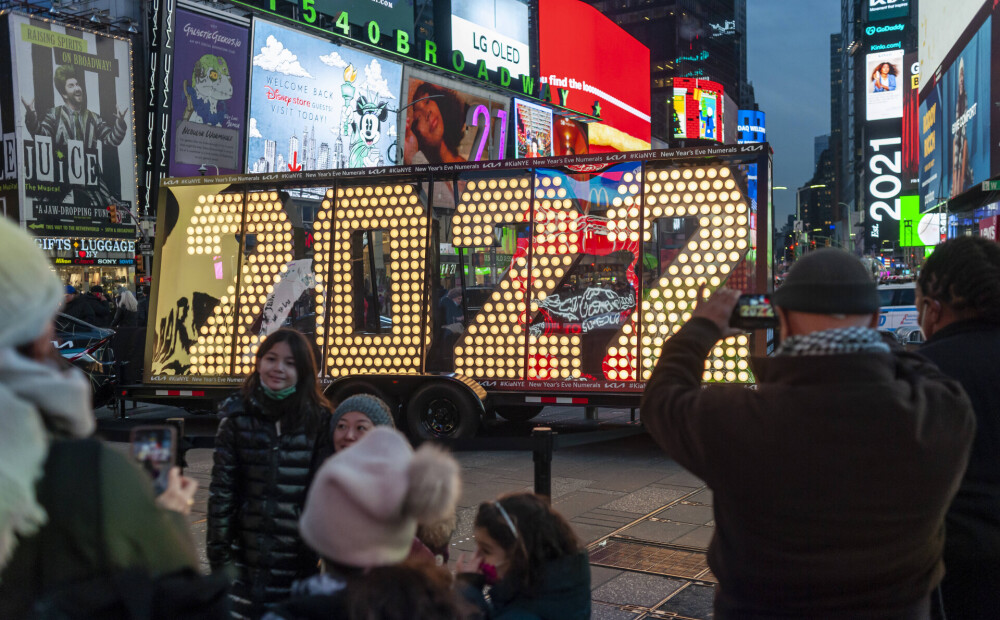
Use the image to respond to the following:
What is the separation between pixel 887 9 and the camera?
93.1 metres

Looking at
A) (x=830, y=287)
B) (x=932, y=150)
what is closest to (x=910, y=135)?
(x=932, y=150)

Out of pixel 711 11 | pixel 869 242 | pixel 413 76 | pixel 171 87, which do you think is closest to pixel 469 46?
pixel 413 76

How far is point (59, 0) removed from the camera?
1399 inches

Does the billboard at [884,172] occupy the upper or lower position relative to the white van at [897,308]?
upper

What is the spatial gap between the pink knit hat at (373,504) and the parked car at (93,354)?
12.7m

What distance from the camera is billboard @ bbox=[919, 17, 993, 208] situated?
21250mm

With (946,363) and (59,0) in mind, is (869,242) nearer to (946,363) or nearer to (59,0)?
(59,0)

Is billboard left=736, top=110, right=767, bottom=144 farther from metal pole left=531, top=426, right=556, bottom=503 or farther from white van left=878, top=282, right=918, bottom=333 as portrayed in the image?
metal pole left=531, top=426, right=556, bottom=503

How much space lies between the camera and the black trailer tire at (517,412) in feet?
41.5

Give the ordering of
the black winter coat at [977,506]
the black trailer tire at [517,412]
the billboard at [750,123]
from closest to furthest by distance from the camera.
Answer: the black winter coat at [977,506] → the black trailer tire at [517,412] → the billboard at [750,123]

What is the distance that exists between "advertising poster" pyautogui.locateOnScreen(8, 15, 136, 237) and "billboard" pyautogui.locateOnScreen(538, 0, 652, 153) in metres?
23.1

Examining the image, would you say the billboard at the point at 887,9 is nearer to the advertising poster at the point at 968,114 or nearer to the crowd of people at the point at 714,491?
the advertising poster at the point at 968,114

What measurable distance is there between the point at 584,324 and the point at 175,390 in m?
5.76

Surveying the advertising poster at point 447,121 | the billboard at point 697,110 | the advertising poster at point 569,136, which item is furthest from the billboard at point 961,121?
the billboard at point 697,110
